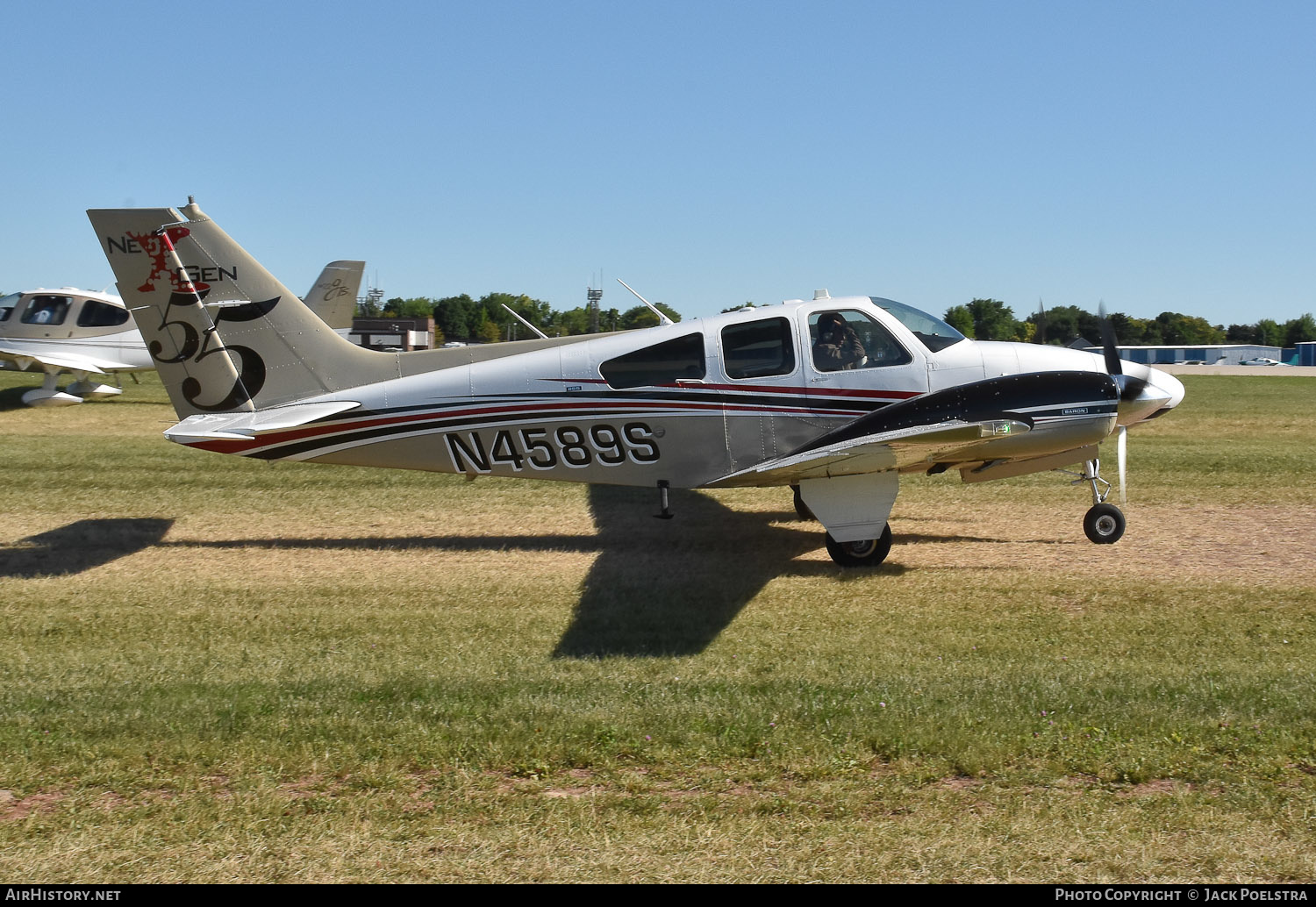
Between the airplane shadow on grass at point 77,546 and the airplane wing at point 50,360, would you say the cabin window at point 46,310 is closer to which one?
the airplane wing at point 50,360

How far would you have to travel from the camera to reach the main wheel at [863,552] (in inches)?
376

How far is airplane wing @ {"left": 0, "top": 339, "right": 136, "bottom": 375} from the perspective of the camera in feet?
73.7

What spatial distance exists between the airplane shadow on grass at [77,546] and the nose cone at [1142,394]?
10040 mm

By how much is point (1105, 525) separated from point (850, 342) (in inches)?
126

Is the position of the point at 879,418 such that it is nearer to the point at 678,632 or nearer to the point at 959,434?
the point at 959,434

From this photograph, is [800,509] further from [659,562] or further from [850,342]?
[850,342]

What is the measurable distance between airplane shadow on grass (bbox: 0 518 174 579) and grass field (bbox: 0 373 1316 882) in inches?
2.0

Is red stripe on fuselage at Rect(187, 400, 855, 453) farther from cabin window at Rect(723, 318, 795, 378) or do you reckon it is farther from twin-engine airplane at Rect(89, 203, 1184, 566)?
cabin window at Rect(723, 318, 795, 378)

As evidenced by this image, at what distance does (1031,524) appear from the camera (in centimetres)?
1126

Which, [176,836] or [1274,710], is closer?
[176,836]

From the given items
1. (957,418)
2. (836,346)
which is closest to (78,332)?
(836,346)

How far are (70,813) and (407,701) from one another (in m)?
1.91

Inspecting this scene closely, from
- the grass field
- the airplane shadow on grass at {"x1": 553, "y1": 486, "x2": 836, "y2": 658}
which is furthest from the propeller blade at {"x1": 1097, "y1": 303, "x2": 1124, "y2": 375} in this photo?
the airplane shadow on grass at {"x1": 553, "y1": 486, "x2": 836, "y2": 658}

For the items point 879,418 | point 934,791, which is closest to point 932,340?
point 879,418
